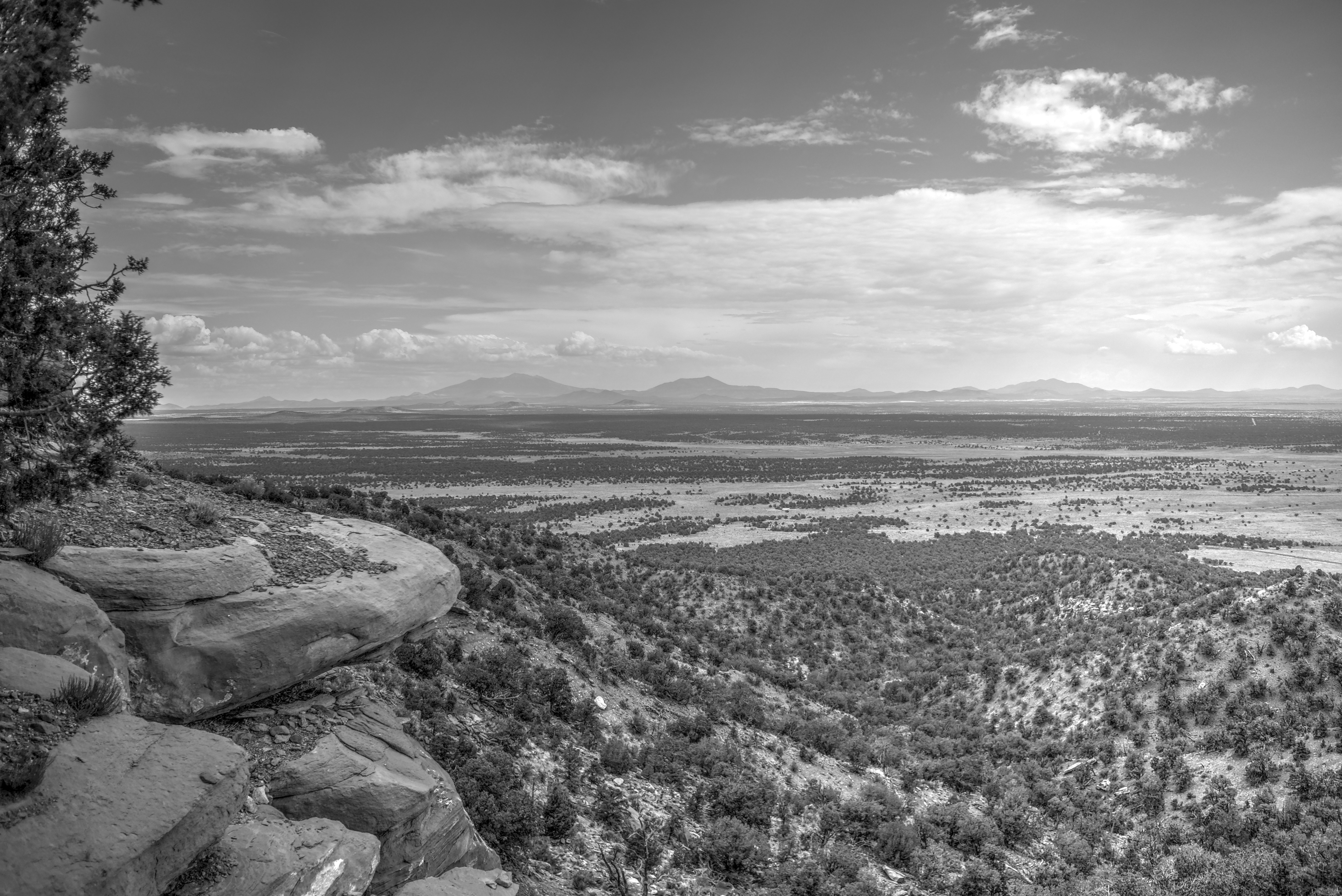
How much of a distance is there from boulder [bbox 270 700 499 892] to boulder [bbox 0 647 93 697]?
268 cm

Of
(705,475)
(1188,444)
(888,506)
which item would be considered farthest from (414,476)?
(1188,444)

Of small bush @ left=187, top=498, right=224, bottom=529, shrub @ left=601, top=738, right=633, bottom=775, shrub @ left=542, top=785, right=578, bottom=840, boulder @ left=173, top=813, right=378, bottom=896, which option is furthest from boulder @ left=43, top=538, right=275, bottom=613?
shrub @ left=601, top=738, right=633, bottom=775

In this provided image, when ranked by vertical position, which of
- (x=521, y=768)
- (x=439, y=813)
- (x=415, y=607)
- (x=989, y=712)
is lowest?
(x=989, y=712)

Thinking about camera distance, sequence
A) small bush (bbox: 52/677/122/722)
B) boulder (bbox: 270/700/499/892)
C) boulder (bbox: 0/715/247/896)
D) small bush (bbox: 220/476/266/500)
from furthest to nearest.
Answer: small bush (bbox: 220/476/266/500) < boulder (bbox: 270/700/499/892) < small bush (bbox: 52/677/122/722) < boulder (bbox: 0/715/247/896)

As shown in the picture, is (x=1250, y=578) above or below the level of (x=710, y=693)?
above

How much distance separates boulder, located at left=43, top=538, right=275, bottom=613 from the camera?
28.4 feet

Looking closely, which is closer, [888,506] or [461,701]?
[461,701]

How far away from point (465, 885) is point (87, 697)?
5.01 metres

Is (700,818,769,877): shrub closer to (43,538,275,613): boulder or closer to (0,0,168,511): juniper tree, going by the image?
(43,538,275,613): boulder

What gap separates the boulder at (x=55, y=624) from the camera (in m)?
7.59

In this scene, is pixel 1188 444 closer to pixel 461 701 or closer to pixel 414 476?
pixel 414 476

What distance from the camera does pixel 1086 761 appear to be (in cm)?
2067

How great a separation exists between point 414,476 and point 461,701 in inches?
3307

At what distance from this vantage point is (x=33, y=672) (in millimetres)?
7023
